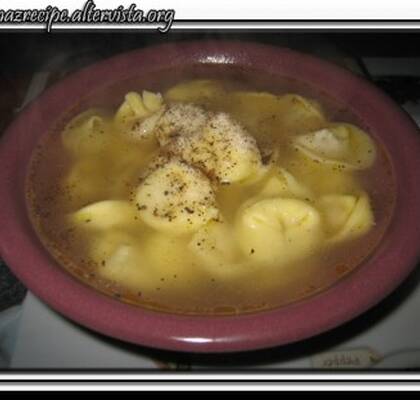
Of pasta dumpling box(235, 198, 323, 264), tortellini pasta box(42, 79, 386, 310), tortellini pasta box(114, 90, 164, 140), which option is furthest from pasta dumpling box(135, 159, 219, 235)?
tortellini pasta box(114, 90, 164, 140)

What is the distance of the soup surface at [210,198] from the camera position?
1668 mm

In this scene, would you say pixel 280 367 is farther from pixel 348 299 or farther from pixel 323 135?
pixel 323 135

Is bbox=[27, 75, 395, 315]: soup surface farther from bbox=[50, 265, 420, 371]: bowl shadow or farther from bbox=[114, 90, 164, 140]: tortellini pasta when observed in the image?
bbox=[50, 265, 420, 371]: bowl shadow

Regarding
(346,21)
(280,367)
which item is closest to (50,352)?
(280,367)

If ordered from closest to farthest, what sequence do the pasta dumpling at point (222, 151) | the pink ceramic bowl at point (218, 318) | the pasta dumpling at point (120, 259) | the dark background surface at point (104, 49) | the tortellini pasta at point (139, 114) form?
1. the pink ceramic bowl at point (218, 318)
2. the pasta dumpling at point (120, 259)
3. the pasta dumpling at point (222, 151)
4. the tortellini pasta at point (139, 114)
5. the dark background surface at point (104, 49)

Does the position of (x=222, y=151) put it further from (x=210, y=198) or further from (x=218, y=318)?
(x=218, y=318)

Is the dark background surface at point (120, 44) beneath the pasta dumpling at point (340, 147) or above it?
beneath

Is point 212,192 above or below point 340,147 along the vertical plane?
below

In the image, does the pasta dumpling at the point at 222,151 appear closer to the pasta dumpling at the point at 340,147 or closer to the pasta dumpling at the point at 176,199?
the pasta dumpling at the point at 176,199

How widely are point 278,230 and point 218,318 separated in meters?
0.39

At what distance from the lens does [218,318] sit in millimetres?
1497

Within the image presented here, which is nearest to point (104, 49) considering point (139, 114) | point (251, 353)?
point (139, 114)

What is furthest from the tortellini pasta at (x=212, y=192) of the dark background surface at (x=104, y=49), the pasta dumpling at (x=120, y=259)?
the dark background surface at (x=104, y=49)

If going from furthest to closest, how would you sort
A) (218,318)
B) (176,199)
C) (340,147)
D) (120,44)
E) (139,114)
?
(120,44)
(139,114)
(340,147)
(176,199)
(218,318)
